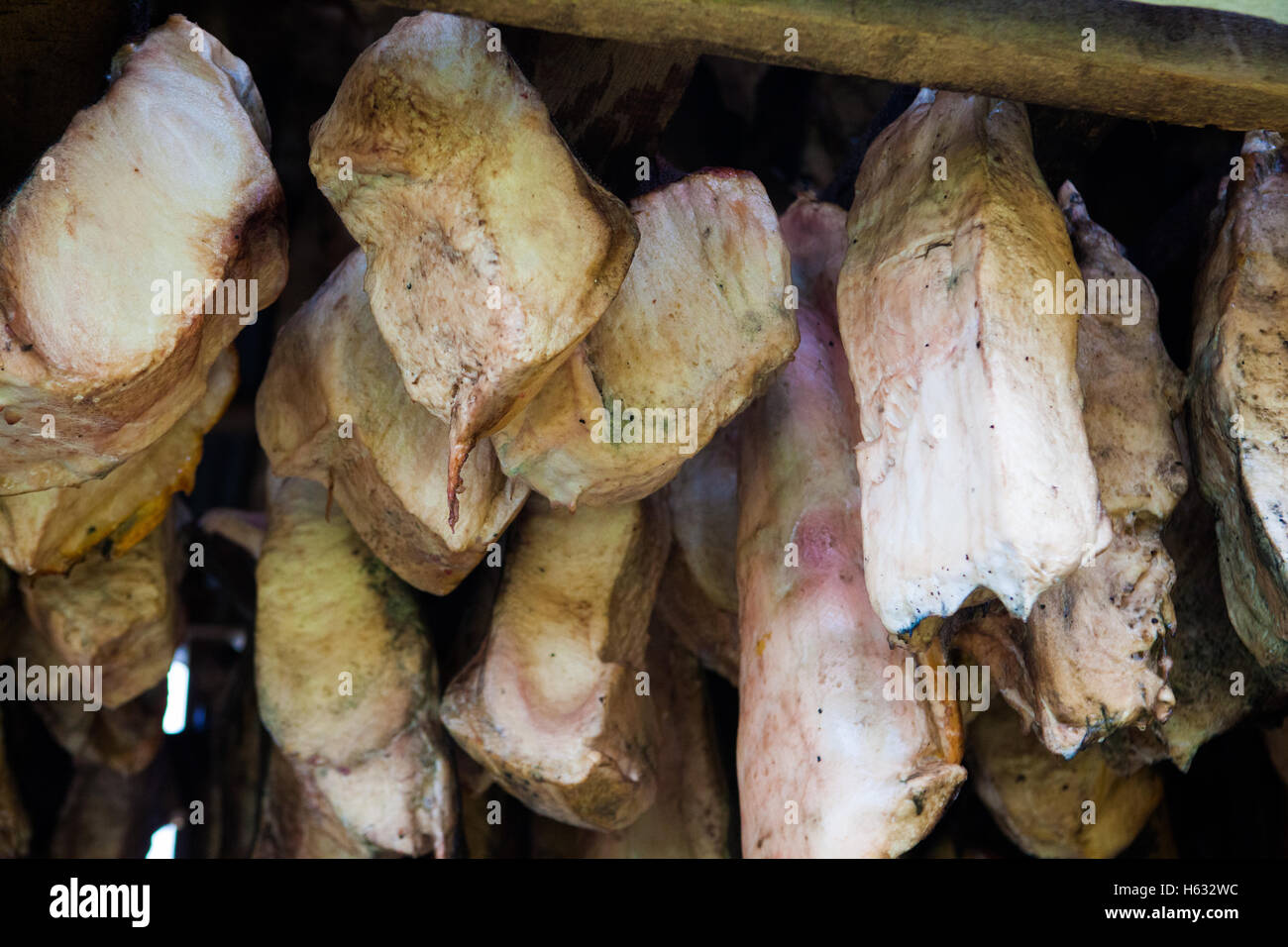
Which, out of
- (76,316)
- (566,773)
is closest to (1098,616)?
(566,773)

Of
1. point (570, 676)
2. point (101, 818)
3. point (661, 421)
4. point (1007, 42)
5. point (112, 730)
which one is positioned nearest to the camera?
point (1007, 42)

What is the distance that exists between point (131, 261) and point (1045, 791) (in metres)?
1.38

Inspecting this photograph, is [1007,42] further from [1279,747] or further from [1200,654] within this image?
[1279,747]

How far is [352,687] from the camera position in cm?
170

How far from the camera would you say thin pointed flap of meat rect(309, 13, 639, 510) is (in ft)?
3.76

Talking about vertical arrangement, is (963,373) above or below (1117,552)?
above

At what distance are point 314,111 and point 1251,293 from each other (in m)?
1.43

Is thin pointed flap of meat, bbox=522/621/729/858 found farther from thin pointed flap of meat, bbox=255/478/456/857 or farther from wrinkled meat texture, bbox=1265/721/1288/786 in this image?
wrinkled meat texture, bbox=1265/721/1288/786

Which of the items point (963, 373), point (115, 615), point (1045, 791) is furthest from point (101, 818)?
point (963, 373)

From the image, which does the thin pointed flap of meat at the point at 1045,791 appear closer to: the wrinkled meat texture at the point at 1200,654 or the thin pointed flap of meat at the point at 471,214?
the wrinkled meat texture at the point at 1200,654

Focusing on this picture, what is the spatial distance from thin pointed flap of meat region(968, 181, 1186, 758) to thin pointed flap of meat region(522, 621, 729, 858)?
61cm

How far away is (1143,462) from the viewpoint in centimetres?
141

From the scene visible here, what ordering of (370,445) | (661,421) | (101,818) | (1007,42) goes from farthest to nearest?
(101,818) < (370,445) < (661,421) < (1007,42)

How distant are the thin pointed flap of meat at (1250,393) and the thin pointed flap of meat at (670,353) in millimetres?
459
